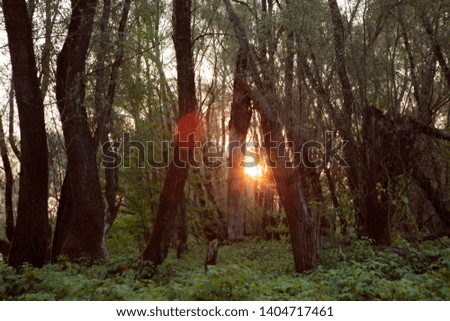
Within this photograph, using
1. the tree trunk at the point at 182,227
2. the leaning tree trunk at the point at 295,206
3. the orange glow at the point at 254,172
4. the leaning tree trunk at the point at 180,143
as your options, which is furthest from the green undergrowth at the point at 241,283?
the orange glow at the point at 254,172

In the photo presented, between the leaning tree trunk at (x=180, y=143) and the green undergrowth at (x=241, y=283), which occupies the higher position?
the leaning tree trunk at (x=180, y=143)

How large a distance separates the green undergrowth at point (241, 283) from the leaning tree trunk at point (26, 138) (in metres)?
0.94

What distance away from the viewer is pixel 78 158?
11625 mm

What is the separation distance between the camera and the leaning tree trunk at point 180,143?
11219 millimetres

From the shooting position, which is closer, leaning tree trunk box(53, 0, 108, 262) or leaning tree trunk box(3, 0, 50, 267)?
leaning tree trunk box(3, 0, 50, 267)

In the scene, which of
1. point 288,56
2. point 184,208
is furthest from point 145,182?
point 288,56

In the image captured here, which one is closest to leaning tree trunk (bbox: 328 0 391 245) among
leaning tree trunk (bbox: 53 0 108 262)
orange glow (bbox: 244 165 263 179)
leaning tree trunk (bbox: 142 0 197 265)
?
leaning tree trunk (bbox: 142 0 197 265)

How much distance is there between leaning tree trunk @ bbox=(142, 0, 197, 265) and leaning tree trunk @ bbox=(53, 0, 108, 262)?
4.31 ft

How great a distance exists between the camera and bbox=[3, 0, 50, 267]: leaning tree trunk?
993 cm

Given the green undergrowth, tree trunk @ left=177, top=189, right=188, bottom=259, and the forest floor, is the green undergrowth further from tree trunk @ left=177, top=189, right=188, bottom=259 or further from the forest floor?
tree trunk @ left=177, top=189, right=188, bottom=259

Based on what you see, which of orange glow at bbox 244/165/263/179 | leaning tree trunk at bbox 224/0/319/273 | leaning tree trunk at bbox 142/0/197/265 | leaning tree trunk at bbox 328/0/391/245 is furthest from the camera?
orange glow at bbox 244/165/263/179

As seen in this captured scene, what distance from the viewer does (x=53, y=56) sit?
13.4m

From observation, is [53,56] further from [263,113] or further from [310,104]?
[310,104]

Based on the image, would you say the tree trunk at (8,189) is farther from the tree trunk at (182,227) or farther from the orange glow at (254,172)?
the orange glow at (254,172)
